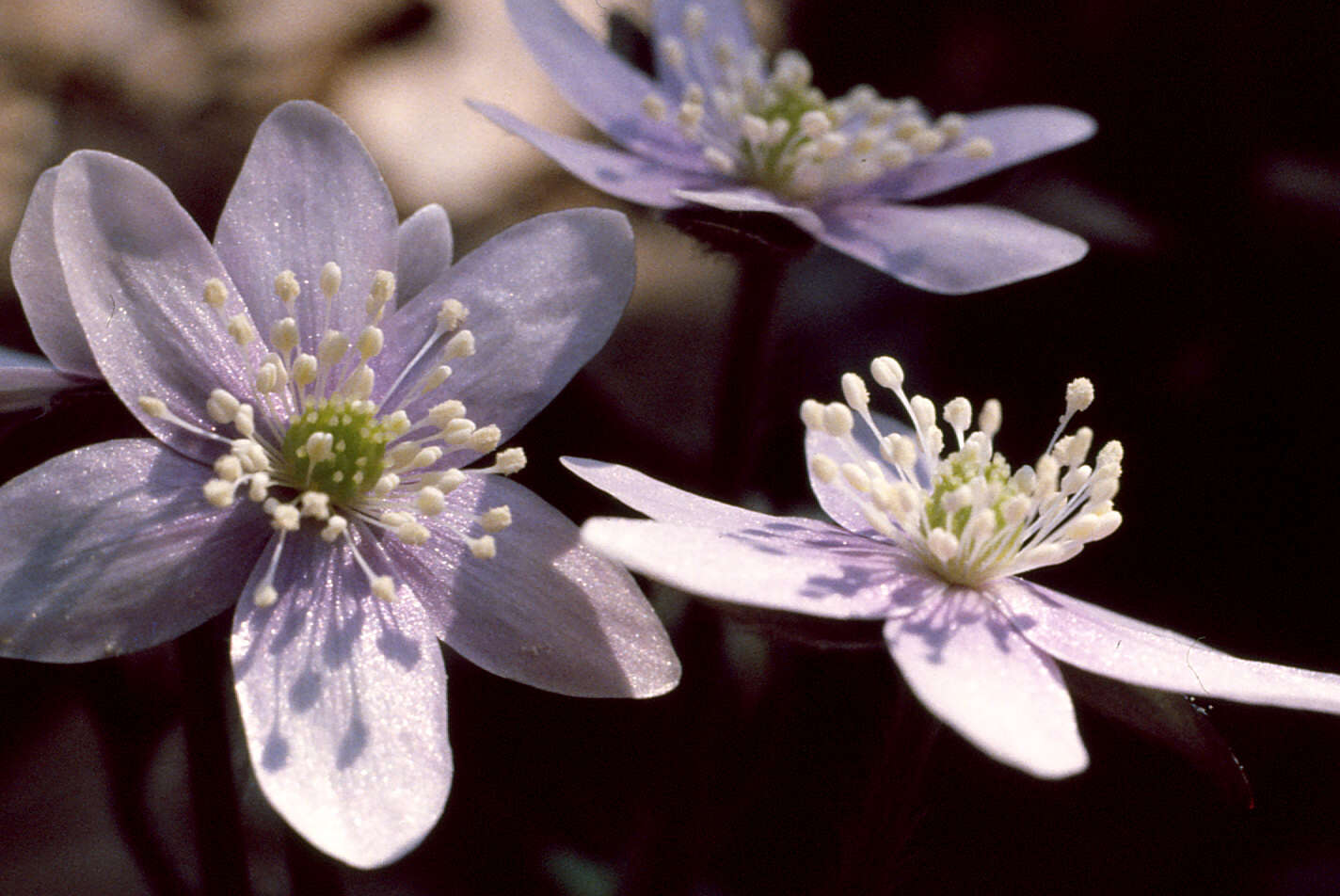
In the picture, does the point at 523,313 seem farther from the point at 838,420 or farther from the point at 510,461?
the point at 838,420

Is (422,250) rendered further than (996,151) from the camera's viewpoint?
No

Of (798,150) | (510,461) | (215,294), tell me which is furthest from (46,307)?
(798,150)

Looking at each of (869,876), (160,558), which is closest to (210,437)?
(160,558)

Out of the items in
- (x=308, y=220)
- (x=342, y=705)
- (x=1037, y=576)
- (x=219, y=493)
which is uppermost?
(x=308, y=220)

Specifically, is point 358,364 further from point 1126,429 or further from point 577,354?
point 1126,429

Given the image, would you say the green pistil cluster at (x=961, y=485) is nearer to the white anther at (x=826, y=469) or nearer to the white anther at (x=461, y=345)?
the white anther at (x=826, y=469)

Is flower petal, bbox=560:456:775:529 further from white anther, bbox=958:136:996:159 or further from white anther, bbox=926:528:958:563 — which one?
white anther, bbox=958:136:996:159
